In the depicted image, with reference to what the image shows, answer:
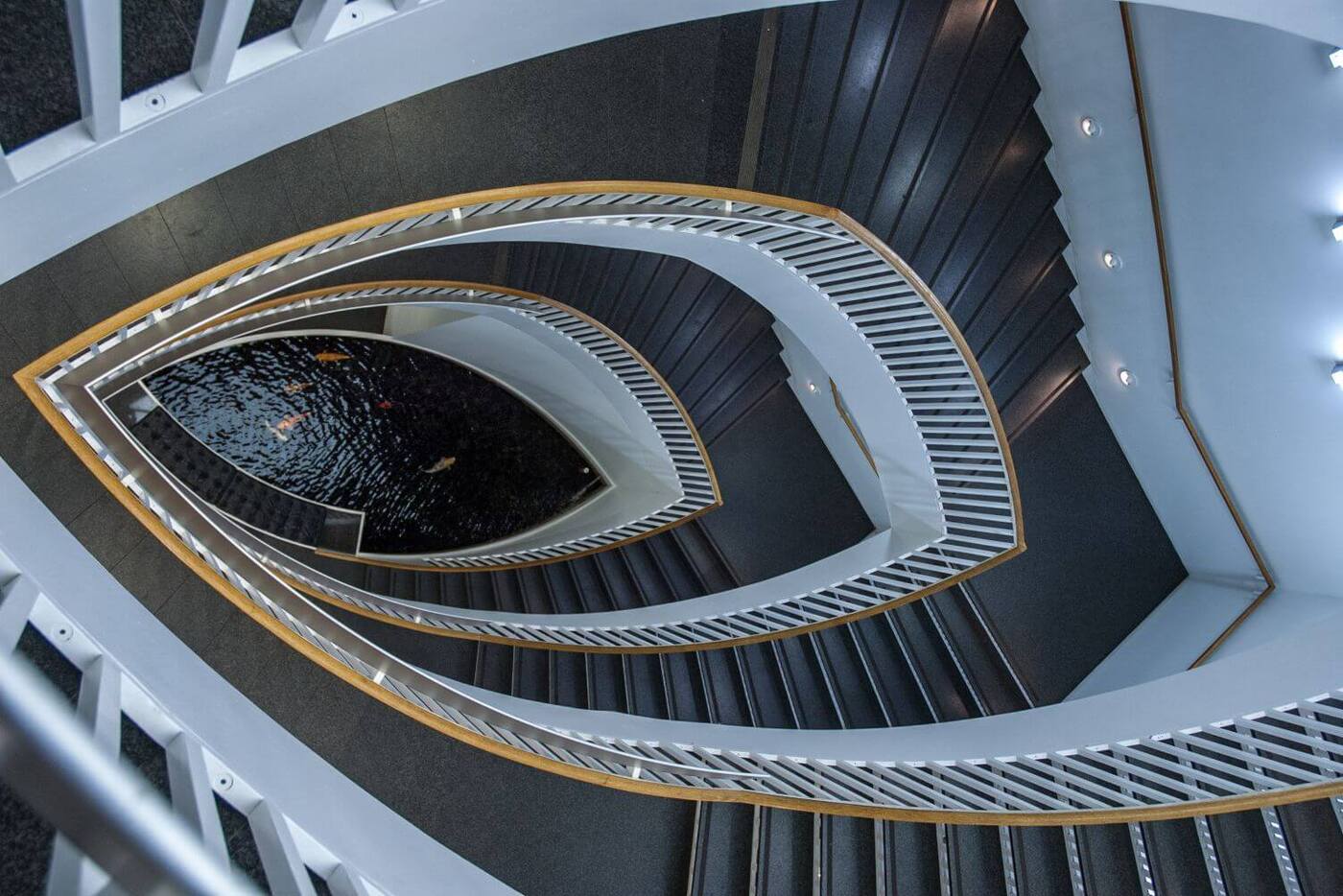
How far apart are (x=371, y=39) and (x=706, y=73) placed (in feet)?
6.57

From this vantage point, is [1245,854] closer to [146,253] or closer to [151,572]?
[151,572]

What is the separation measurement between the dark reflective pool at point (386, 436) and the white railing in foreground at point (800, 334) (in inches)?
66.9

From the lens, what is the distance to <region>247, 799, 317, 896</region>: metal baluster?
196cm

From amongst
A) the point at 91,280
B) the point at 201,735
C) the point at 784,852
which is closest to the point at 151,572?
the point at 201,735

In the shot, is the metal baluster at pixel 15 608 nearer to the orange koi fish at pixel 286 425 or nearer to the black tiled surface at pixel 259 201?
the black tiled surface at pixel 259 201

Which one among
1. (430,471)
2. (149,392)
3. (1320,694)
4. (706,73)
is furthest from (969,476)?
(149,392)

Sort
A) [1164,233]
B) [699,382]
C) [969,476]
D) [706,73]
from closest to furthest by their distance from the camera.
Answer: [706,73] < [1164,233] < [969,476] < [699,382]

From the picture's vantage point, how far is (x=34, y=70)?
205 cm

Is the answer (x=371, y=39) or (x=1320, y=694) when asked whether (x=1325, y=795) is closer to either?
(x=1320, y=694)

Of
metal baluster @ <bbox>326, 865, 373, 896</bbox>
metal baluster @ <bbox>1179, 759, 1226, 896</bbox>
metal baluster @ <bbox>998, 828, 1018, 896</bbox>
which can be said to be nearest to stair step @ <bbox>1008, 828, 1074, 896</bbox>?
metal baluster @ <bbox>998, 828, 1018, 896</bbox>

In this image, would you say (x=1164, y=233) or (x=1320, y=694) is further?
(x=1164, y=233)

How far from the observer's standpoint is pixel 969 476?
5922 mm

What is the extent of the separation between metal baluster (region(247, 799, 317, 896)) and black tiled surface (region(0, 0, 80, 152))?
6.04ft

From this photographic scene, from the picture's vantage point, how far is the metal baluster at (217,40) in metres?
1.98
